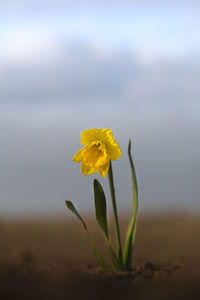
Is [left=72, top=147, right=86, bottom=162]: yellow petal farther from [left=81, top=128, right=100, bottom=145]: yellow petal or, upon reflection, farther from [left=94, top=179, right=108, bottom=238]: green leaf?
[left=94, top=179, right=108, bottom=238]: green leaf

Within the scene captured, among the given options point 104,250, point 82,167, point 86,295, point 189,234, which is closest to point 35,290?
point 86,295

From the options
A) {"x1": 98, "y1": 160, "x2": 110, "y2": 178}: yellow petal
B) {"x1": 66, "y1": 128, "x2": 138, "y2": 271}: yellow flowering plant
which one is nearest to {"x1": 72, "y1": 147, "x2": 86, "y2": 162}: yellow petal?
{"x1": 66, "y1": 128, "x2": 138, "y2": 271}: yellow flowering plant

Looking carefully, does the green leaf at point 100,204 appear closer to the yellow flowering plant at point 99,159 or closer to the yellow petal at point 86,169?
the yellow flowering plant at point 99,159

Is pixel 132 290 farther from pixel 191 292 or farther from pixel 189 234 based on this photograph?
pixel 189 234

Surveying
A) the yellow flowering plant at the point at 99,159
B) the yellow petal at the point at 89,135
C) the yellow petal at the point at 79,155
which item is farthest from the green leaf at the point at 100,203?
the yellow petal at the point at 89,135

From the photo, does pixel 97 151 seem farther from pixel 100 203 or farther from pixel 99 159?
pixel 100 203

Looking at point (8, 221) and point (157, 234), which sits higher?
point (8, 221)

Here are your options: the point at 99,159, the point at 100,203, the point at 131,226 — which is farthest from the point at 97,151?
the point at 131,226
